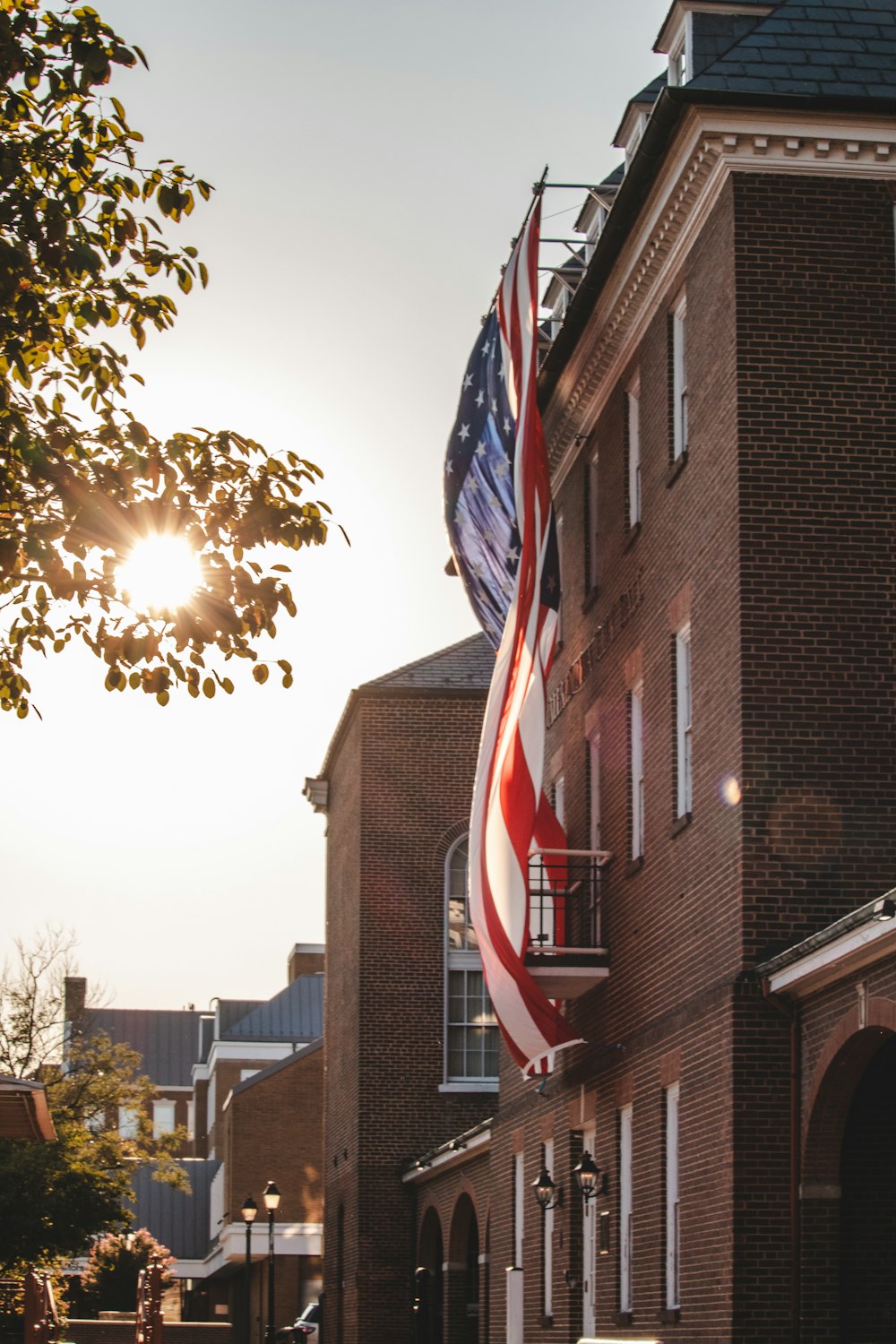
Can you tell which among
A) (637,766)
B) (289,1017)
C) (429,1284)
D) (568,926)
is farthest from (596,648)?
(289,1017)

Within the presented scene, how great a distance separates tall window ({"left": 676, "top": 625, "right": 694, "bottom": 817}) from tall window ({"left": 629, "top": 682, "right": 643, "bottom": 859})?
1.45 metres

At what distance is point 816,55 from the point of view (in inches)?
763

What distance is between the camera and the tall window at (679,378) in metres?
20.5

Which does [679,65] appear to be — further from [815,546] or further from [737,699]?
[737,699]

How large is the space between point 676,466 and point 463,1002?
22.5 m

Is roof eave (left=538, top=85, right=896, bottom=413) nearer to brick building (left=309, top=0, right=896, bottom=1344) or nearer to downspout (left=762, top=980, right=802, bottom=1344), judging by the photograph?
brick building (left=309, top=0, right=896, bottom=1344)

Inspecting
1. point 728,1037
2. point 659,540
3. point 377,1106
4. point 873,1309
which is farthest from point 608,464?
point 377,1106

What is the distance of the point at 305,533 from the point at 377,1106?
96.9 feet

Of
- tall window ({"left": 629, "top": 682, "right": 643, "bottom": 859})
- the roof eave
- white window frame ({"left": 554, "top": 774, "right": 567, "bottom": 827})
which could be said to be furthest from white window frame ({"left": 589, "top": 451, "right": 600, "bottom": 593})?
white window frame ({"left": 554, "top": 774, "right": 567, "bottom": 827})

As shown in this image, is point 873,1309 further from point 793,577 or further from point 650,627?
point 650,627

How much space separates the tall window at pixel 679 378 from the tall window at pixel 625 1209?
A: 22.2 feet

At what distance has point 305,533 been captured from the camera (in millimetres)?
11609

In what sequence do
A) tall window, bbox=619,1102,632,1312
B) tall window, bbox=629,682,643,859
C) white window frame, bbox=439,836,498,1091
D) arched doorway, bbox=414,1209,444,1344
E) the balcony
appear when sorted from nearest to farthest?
tall window, bbox=619,1102,632,1312, tall window, bbox=629,682,643,859, the balcony, arched doorway, bbox=414,1209,444,1344, white window frame, bbox=439,836,498,1091

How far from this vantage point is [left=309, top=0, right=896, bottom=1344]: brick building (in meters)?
16.4
